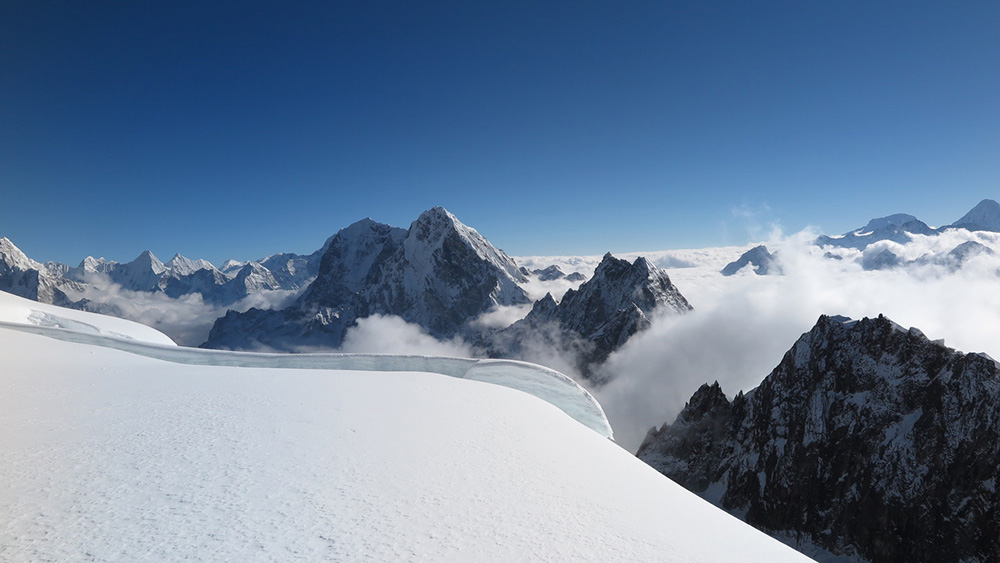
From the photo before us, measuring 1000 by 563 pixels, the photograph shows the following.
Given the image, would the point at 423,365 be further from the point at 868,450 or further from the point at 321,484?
the point at 868,450

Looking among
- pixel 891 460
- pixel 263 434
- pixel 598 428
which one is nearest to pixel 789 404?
pixel 891 460

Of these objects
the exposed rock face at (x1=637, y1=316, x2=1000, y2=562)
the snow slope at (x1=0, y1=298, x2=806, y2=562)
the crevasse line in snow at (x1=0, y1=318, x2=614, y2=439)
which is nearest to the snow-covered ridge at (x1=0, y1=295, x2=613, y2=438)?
the crevasse line in snow at (x1=0, y1=318, x2=614, y2=439)

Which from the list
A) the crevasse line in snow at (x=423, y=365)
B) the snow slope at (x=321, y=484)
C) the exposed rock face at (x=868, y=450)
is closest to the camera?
the snow slope at (x=321, y=484)

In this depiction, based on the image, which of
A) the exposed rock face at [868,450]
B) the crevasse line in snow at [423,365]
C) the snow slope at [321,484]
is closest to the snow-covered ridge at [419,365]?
the crevasse line in snow at [423,365]

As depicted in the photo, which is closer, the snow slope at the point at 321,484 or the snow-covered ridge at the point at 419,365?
the snow slope at the point at 321,484

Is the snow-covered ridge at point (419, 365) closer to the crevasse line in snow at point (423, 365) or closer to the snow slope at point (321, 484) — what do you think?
the crevasse line in snow at point (423, 365)

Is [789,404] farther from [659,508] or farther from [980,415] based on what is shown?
[659,508]

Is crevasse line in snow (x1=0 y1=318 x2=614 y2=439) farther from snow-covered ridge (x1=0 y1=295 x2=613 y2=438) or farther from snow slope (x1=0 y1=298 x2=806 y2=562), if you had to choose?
snow slope (x1=0 y1=298 x2=806 y2=562)

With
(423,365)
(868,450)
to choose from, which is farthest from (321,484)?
(868,450)
